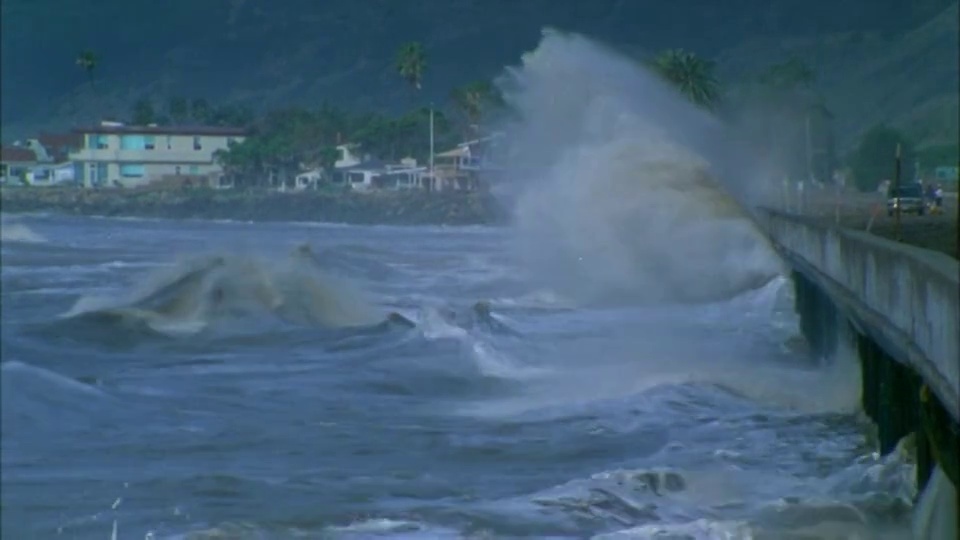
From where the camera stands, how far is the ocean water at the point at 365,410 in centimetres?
991

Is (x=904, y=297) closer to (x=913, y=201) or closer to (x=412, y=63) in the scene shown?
(x=412, y=63)

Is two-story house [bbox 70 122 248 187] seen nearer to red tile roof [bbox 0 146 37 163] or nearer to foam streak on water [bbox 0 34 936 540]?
red tile roof [bbox 0 146 37 163]

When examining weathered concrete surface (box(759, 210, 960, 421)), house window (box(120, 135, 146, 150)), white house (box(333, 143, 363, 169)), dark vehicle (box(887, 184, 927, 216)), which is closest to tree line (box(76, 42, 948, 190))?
white house (box(333, 143, 363, 169))

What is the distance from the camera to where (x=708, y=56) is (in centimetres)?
3241

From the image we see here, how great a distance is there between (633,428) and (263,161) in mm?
8227

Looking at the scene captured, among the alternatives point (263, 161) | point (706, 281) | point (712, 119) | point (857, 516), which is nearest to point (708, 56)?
point (712, 119)

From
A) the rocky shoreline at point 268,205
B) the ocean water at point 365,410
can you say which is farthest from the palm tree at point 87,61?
the ocean water at point 365,410

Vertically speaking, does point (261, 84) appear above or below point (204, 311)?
above

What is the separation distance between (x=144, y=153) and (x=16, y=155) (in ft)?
11.1

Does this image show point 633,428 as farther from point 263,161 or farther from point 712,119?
point 712,119

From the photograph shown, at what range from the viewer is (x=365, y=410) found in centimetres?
1473

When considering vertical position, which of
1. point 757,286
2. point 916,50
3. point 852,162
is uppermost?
point 916,50

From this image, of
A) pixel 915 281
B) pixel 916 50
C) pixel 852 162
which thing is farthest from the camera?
pixel 916 50

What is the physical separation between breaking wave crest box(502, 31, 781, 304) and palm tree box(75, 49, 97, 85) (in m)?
18.9
